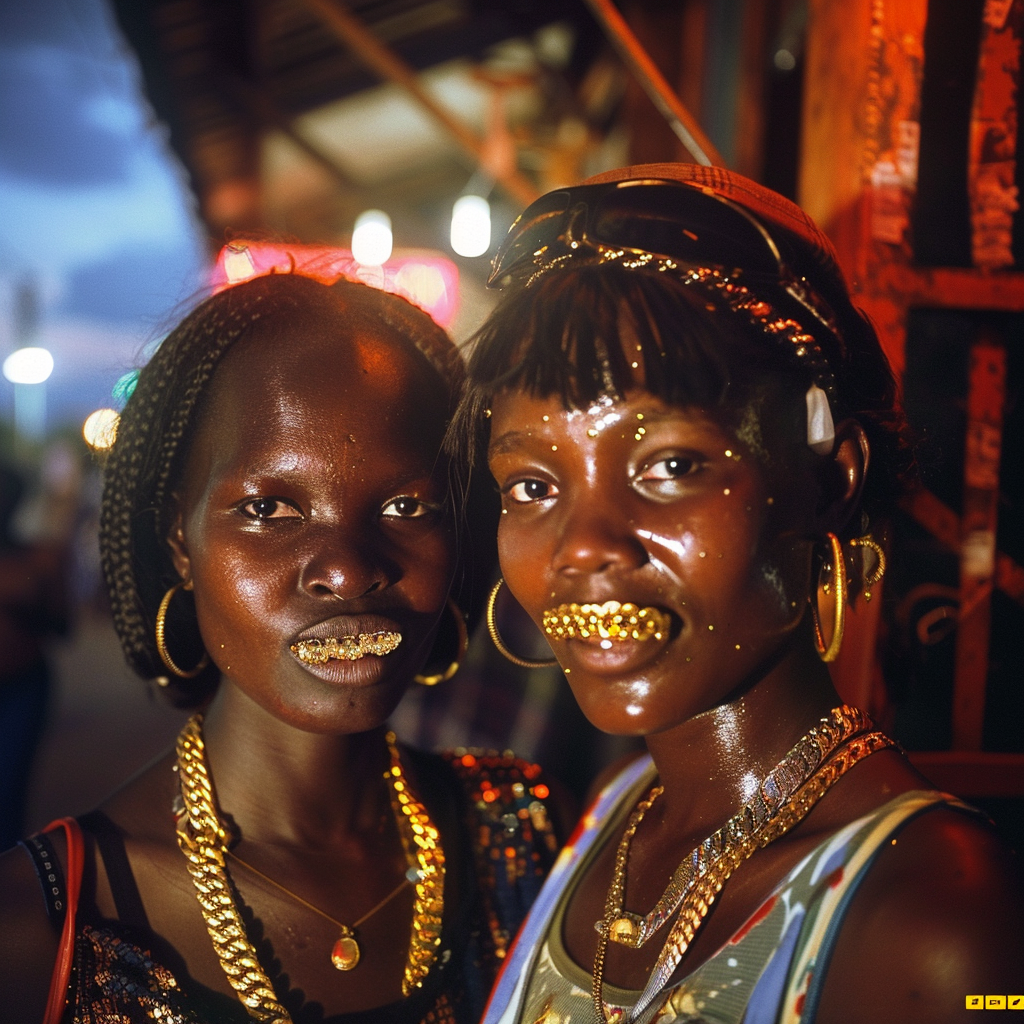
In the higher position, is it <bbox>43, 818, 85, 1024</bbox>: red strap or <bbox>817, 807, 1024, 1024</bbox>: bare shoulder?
<bbox>817, 807, 1024, 1024</bbox>: bare shoulder

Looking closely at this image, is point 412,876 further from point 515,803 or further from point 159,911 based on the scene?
point 159,911

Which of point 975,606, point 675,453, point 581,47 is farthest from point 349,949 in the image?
point 581,47

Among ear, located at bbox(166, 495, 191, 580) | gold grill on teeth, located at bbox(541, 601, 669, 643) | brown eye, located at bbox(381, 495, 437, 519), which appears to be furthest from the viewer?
ear, located at bbox(166, 495, 191, 580)

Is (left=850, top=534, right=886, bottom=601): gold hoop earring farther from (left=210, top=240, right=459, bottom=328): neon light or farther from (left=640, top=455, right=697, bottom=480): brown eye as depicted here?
(left=210, top=240, right=459, bottom=328): neon light

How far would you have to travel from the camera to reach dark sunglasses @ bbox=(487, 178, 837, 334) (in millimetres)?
1282

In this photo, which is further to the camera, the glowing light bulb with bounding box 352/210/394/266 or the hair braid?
the glowing light bulb with bounding box 352/210/394/266

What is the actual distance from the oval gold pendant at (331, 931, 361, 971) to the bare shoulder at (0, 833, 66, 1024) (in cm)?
47

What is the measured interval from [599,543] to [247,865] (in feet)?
3.35

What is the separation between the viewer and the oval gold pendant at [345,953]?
66.1 inches

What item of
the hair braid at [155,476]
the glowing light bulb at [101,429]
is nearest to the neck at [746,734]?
the hair braid at [155,476]

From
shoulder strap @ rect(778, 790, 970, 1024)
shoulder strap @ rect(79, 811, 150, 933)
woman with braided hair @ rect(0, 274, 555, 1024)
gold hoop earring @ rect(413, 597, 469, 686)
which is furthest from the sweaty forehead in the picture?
shoulder strap @ rect(778, 790, 970, 1024)

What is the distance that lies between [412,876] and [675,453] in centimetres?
110

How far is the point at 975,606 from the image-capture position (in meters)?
1.94

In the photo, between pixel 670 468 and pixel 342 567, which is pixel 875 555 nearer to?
pixel 670 468
